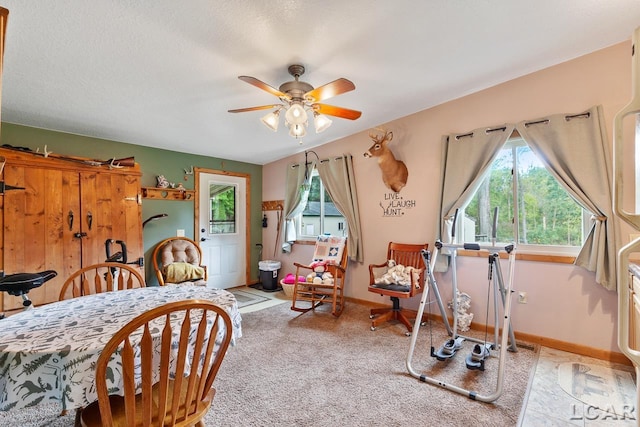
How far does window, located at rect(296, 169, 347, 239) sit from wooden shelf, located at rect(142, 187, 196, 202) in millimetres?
1760

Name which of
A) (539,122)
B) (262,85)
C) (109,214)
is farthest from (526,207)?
(109,214)

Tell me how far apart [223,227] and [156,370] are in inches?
146

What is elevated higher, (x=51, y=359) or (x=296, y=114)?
(x=296, y=114)

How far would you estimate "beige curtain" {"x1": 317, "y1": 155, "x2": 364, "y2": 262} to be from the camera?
405 cm

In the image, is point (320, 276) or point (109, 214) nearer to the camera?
point (109, 214)

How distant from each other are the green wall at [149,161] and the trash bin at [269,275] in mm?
467

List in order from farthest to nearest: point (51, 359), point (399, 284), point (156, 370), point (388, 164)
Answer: point (388, 164)
point (399, 284)
point (156, 370)
point (51, 359)

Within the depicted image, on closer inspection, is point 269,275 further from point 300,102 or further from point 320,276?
point 300,102

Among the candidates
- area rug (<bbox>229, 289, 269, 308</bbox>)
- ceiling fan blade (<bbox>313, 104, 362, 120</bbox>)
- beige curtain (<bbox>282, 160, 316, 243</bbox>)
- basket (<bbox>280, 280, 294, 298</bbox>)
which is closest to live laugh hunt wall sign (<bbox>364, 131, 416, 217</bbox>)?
ceiling fan blade (<bbox>313, 104, 362, 120</bbox>)

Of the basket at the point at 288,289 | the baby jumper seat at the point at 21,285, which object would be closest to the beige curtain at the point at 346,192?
the basket at the point at 288,289

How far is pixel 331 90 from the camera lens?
6.95ft

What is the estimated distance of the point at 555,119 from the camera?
267cm

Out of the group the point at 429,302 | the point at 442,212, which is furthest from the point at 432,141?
the point at 429,302

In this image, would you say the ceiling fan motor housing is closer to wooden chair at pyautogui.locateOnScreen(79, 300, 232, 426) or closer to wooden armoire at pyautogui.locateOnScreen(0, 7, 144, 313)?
wooden chair at pyautogui.locateOnScreen(79, 300, 232, 426)
